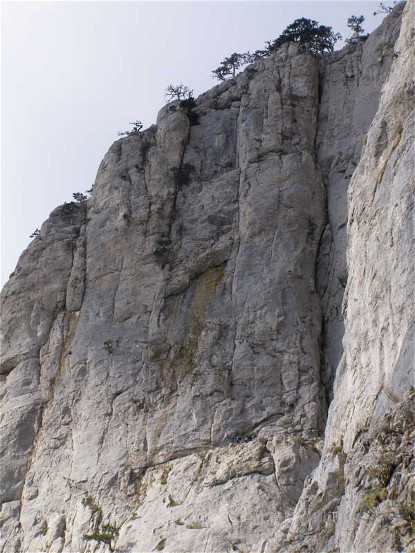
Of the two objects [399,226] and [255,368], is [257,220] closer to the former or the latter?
[255,368]

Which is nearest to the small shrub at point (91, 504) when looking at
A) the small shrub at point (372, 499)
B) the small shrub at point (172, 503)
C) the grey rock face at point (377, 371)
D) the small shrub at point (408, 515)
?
the small shrub at point (172, 503)

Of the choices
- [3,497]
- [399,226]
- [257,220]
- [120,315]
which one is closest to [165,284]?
[120,315]

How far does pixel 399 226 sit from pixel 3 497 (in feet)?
62.3

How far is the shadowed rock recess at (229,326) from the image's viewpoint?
22.0 meters

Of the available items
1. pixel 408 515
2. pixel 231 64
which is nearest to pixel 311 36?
pixel 231 64

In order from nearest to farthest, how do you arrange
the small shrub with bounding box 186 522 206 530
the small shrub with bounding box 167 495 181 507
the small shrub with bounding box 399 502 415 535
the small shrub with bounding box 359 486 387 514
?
the small shrub with bounding box 399 502 415 535 < the small shrub with bounding box 359 486 387 514 < the small shrub with bounding box 186 522 206 530 < the small shrub with bounding box 167 495 181 507

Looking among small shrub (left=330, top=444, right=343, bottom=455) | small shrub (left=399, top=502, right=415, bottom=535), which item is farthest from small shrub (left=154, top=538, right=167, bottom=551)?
small shrub (left=399, top=502, right=415, bottom=535)

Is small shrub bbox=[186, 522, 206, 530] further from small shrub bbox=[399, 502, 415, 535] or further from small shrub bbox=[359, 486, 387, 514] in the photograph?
small shrub bbox=[399, 502, 415, 535]

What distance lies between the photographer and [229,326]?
1308 inches

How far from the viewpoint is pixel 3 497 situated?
33.1m

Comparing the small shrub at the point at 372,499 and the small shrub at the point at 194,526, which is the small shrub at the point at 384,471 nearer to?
the small shrub at the point at 372,499

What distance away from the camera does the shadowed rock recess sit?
2198 centimetres

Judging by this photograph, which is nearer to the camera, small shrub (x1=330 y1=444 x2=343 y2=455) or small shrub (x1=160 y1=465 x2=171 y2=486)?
small shrub (x1=330 y1=444 x2=343 y2=455)

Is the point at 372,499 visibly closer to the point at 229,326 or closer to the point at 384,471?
the point at 384,471
